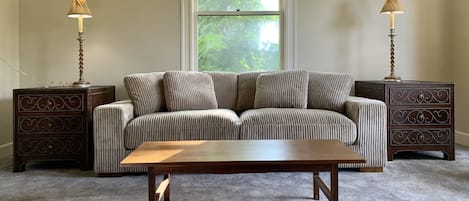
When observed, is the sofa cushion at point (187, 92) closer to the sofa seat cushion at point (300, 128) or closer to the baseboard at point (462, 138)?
the sofa seat cushion at point (300, 128)

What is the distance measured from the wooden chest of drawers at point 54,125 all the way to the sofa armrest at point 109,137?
1.11ft

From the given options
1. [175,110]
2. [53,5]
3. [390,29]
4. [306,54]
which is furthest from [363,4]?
[53,5]

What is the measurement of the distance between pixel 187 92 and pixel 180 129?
51 cm

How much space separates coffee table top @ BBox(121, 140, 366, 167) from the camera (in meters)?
1.66

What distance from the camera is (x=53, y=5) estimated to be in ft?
12.2

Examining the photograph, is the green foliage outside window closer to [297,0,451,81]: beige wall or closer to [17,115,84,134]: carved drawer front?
[297,0,451,81]: beige wall

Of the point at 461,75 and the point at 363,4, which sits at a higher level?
the point at 363,4

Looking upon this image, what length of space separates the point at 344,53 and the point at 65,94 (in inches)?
107

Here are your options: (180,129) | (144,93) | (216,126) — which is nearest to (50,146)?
(144,93)

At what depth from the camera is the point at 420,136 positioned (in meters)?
3.18

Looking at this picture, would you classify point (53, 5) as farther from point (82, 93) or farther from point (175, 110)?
point (175, 110)

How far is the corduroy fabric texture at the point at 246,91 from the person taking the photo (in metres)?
3.38

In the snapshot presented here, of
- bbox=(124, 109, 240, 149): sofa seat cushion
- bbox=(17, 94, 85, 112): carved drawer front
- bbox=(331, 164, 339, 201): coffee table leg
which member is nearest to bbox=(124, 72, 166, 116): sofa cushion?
bbox=(124, 109, 240, 149): sofa seat cushion

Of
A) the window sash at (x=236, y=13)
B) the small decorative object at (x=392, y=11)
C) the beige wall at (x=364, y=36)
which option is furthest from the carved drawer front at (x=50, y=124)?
the small decorative object at (x=392, y=11)
